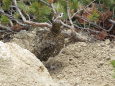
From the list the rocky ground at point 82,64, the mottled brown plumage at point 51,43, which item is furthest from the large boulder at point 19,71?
the mottled brown plumage at point 51,43

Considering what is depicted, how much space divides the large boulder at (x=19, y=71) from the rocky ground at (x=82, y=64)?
0.25 m

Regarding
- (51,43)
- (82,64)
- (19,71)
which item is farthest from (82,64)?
(19,71)

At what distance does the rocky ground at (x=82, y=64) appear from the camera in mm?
3334

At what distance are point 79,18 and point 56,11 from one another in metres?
0.40

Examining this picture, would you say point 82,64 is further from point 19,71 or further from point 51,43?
point 19,71

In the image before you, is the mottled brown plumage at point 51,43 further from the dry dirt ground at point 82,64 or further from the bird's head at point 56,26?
the dry dirt ground at point 82,64

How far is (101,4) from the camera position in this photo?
4621 mm

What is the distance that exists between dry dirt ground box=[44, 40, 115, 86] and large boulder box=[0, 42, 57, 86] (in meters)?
0.31

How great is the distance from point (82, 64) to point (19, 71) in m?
1.06

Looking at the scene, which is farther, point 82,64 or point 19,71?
point 82,64

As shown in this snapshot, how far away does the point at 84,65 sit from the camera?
143 inches

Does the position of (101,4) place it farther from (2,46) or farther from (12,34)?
(2,46)

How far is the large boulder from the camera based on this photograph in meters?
2.68

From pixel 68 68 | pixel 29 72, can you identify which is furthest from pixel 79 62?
pixel 29 72
